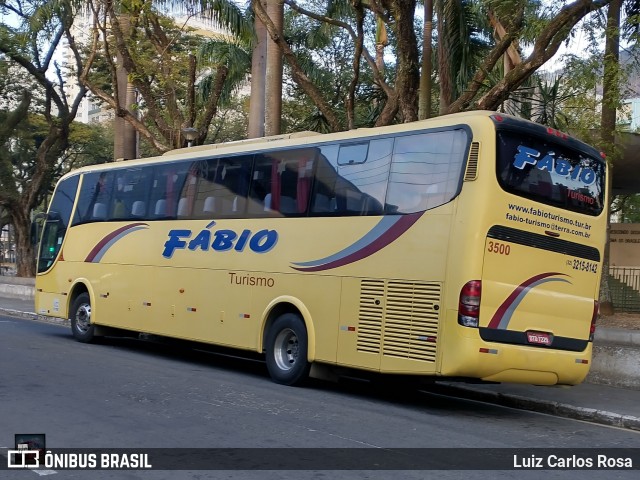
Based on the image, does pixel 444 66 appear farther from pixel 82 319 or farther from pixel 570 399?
pixel 82 319

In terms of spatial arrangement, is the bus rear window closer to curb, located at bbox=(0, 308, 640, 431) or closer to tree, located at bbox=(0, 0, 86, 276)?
curb, located at bbox=(0, 308, 640, 431)

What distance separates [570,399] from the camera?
11383mm

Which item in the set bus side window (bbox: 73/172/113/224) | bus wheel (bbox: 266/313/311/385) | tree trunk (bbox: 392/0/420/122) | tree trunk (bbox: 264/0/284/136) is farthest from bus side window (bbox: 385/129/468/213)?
tree trunk (bbox: 264/0/284/136)

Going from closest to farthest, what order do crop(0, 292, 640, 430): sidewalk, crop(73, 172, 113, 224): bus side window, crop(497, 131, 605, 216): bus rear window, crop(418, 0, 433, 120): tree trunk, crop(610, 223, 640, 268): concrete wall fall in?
1. crop(497, 131, 605, 216): bus rear window
2. crop(0, 292, 640, 430): sidewalk
3. crop(73, 172, 113, 224): bus side window
4. crop(418, 0, 433, 120): tree trunk
5. crop(610, 223, 640, 268): concrete wall

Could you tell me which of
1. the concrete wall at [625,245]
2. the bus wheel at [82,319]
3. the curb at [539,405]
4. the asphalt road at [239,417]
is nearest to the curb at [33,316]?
the bus wheel at [82,319]

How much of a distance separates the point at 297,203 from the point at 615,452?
5789 mm

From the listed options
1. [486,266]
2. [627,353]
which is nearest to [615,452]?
[486,266]

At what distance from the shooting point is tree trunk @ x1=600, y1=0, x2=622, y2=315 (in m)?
13.6

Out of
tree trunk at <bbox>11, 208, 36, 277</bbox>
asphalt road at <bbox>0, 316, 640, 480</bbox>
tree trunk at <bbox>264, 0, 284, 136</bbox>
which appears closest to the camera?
asphalt road at <bbox>0, 316, 640, 480</bbox>

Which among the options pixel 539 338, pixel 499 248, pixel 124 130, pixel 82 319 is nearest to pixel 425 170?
pixel 499 248

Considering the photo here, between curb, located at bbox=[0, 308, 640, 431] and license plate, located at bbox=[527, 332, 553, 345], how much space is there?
1.12 meters

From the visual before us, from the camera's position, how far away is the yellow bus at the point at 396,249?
9719 millimetres

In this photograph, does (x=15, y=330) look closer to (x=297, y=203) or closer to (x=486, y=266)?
(x=297, y=203)

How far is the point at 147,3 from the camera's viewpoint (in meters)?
19.6
